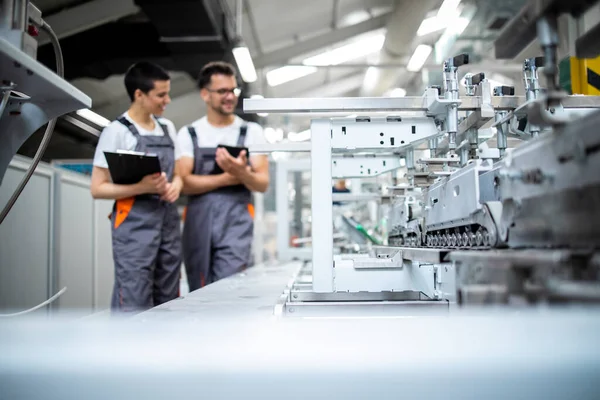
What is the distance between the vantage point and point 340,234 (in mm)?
4203

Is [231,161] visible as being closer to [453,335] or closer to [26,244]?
[26,244]

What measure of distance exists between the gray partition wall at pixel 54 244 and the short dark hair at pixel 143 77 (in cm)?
62

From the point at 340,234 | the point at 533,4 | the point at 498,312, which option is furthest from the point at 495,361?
the point at 340,234

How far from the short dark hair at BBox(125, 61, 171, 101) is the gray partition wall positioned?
617mm

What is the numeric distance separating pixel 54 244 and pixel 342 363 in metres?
3.34

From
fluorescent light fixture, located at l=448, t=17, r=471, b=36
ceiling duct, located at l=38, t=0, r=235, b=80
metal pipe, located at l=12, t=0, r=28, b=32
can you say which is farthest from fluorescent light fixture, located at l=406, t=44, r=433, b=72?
metal pipe, located at l=12, t=0, r=28, b=32

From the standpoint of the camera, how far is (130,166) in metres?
2.09

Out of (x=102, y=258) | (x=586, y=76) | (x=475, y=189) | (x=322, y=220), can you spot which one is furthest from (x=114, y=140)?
(x=586, y=76)

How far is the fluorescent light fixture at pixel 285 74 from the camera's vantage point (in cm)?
738

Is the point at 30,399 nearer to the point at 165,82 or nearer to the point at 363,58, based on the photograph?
the point at 165,82

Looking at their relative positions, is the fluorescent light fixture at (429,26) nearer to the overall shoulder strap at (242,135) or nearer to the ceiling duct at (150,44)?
the ceiling duct at (150,44)

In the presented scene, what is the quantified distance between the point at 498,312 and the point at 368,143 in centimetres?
89

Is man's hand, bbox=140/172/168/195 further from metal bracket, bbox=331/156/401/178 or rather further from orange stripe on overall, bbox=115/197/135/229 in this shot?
metal bracket, bbox=331/156/401/178

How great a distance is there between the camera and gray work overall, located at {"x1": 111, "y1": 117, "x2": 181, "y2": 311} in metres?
2.26
